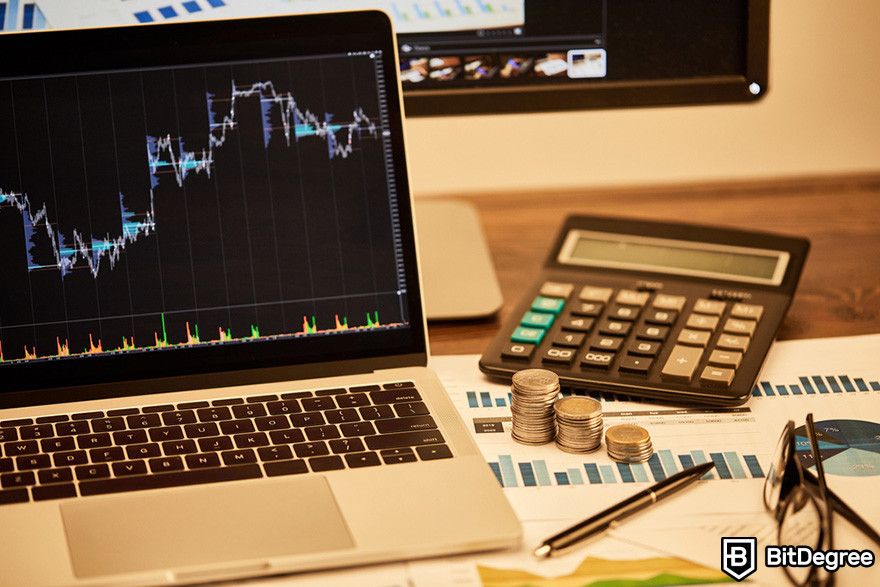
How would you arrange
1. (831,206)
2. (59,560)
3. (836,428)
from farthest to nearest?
(831,206) < (836,428) < (59,560)

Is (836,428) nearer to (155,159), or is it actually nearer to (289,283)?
(289,283)

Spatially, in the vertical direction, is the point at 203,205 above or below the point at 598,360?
above

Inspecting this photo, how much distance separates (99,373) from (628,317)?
0.38 m

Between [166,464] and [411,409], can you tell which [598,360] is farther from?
[166,464]

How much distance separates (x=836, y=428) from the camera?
2.30ft

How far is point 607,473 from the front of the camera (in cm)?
67

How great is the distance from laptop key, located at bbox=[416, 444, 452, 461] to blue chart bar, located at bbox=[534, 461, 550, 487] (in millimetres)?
57

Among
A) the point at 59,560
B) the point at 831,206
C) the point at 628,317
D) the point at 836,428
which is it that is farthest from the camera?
the point at 831,206

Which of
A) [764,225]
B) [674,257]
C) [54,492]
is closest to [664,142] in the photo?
[764,225]

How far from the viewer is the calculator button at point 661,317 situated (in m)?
0.79

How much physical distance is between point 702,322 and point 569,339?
0.32 feet

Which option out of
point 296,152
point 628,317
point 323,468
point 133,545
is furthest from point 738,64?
point 133,545

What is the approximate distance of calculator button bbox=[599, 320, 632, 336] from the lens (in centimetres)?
79

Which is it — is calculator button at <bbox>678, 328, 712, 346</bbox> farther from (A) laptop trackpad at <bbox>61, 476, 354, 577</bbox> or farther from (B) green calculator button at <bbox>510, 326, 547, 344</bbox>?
(A) laptop trackpad at <bbox>61, 476, 354, 577</bbox>
